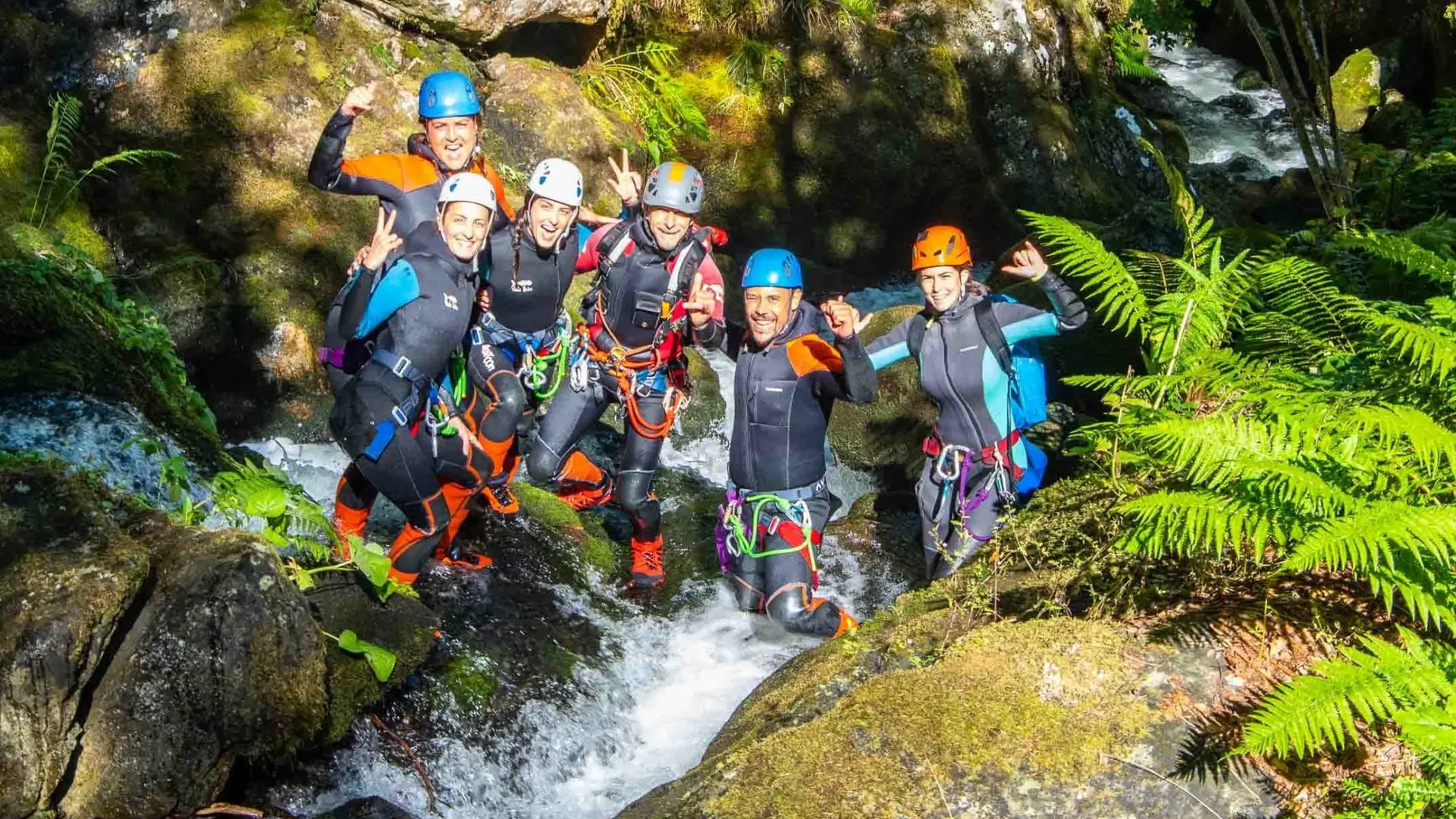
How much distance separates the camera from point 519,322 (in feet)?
24.2

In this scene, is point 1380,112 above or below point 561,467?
above

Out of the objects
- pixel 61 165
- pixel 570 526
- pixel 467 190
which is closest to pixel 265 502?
pixel 467 190

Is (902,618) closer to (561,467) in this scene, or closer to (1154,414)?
(1154,414)

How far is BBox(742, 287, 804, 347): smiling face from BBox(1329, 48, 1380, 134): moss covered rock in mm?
16135

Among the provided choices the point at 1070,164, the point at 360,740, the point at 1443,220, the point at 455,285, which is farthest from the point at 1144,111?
the point at 360,740

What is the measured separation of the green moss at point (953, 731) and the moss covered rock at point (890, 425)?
564 centimetres

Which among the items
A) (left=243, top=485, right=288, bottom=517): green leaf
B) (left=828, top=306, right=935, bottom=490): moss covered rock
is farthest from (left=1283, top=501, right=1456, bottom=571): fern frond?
(left=828, top=306, right=935, bottom=490): moss covered rock

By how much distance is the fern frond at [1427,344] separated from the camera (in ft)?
11.8

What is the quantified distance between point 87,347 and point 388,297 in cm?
197

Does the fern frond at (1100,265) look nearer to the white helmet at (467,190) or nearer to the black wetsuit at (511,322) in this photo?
the white helmet at (467,190)

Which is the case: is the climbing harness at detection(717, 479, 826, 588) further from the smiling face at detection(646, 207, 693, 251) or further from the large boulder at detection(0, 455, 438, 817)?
the large boulder at detection(0, 455, 438, 817)

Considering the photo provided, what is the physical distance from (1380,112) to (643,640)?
56.1ft

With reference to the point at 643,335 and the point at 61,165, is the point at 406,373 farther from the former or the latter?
the point at 61,165

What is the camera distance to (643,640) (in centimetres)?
704
